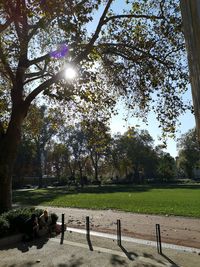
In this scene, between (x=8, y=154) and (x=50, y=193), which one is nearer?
(x=8, y=154)

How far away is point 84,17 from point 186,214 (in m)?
12.6

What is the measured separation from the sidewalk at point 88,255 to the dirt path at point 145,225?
5.73 feet

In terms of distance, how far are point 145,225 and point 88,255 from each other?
598 centimetres

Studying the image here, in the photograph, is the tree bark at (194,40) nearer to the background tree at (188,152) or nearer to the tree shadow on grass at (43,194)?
the tree shadow on grass at (43,194)

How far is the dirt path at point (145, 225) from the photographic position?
13492mm

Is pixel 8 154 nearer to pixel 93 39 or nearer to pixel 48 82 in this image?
pixel 48 82

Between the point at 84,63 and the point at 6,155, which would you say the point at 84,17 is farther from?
the point at 6,155

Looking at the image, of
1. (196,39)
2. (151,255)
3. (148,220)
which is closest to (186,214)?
(148,220)

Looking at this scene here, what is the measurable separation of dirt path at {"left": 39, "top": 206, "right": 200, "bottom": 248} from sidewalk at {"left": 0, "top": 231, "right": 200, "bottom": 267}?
68.7 inches

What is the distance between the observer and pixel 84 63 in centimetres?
1691

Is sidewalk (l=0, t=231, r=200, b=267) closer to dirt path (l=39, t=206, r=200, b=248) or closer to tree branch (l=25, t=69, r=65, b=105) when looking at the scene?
dirt path (l=39, t=206, r=200, b=248)

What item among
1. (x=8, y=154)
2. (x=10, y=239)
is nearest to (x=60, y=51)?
(x=8, y=154)

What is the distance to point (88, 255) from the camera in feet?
36.1

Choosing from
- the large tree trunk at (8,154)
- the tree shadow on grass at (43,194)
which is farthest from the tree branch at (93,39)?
the tree shadow on grass at (43,194)
